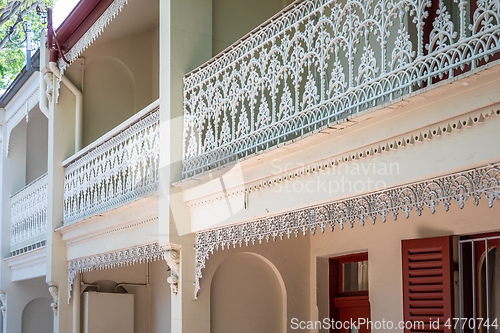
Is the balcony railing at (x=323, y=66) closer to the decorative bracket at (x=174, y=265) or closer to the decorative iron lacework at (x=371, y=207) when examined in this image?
the decorative iron lacework at (x=371, y=207)

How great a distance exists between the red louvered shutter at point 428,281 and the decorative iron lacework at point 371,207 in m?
1.19

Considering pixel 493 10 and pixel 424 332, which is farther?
pixel 424 332

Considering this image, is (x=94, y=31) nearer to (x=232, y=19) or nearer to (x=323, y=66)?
(x=232, y=19)

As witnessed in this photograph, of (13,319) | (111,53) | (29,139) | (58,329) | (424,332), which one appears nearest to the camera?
(424,332)

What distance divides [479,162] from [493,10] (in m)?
0.96

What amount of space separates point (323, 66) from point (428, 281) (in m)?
2.72

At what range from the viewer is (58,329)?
486 inches

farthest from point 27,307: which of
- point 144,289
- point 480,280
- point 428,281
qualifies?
point 480,280

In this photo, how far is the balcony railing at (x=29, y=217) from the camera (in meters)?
13.8

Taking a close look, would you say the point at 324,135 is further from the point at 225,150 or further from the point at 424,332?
the point at 424,332

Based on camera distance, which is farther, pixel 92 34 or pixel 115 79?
pixel 115 79

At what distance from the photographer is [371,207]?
606 centimetres

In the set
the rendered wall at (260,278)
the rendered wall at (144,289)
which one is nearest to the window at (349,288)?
the rendered wall at (260,278)

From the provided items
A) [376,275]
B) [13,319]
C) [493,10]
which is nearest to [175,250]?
[376,275]
